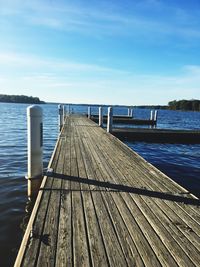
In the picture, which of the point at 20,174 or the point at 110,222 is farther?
the point at 20,174

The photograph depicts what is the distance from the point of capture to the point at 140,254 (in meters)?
2.69

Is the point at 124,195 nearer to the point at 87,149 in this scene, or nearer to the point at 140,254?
the point at 140,254

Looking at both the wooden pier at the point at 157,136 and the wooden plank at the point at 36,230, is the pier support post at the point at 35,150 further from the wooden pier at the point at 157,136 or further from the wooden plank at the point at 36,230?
the wooden pier at the point at 157,136

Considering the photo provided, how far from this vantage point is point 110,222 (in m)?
3.36

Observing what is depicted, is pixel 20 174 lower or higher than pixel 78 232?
lower

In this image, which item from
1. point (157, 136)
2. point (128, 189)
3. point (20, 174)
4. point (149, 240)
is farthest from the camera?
point (157, 136)

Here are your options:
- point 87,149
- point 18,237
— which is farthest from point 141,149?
point 18,237

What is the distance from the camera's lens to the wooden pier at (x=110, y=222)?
2.63m

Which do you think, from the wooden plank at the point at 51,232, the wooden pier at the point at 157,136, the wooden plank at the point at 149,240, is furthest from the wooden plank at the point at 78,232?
the wooden pier at the point at 157,136

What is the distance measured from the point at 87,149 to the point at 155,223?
5.20 meters

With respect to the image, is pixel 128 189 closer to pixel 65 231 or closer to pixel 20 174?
pixel 65 231

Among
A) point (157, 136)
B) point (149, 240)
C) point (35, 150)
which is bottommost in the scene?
point (157, 136)

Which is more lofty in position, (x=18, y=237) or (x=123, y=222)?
(x=123, y=222)

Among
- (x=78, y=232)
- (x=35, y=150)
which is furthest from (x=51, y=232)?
(x=35, y=150)
